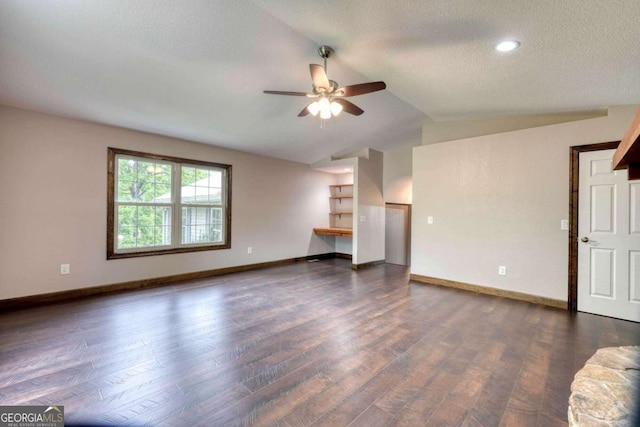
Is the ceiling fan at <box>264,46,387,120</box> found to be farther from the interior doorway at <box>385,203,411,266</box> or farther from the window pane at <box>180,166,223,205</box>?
the interior doorway at <box>385,203,411,266</box>

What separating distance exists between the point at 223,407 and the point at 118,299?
115 inches

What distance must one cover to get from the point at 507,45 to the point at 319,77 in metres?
1.64

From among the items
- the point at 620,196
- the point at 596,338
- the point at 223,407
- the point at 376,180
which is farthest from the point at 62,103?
the point at 620,196

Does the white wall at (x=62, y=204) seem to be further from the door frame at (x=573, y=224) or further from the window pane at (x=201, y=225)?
the door frame at (x=573, y=224)

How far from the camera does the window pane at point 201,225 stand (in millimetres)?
5066

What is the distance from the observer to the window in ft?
14.1

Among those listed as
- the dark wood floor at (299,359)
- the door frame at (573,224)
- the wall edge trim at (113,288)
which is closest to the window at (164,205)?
the wall edge trim at (113,288)

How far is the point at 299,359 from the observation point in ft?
7.72

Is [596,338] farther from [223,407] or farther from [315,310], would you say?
[223,407]

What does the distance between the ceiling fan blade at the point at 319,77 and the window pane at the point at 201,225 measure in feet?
11.3

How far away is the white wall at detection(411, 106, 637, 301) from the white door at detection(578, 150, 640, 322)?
18cm

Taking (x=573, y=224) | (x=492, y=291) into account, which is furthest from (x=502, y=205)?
(x=492, y=291)

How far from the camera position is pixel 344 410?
1764 mm

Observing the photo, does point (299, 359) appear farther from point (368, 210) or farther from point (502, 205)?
point (368, 210)
